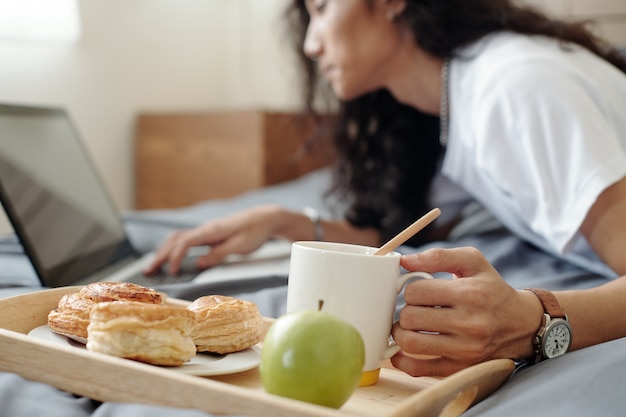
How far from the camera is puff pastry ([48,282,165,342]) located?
1.90 feet

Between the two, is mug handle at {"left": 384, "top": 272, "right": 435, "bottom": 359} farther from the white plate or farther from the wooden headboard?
the wooden headboard

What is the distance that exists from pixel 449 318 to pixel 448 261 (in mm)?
53

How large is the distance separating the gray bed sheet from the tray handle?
11 mm

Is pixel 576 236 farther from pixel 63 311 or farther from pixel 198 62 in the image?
pixel 198 62

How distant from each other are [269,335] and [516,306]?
284 millimetres

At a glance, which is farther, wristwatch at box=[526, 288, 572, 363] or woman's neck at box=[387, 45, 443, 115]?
woman's neck at box=[387, 45, 443, 115]

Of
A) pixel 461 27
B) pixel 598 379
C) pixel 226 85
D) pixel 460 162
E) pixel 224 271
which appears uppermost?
pixel 461 27

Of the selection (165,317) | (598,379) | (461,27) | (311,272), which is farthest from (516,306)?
(461,27)

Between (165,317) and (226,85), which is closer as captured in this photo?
(165,317)

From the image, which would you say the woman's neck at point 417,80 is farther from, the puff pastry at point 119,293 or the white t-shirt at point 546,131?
the puff pastry at point 119,293

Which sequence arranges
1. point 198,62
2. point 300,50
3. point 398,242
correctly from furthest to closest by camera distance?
point 198,62, point 300,50, point 398,242

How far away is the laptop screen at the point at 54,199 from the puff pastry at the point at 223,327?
0.42m

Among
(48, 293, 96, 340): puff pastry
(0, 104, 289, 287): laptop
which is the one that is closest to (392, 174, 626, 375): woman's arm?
(48, 293, 96, 340): puff pastry

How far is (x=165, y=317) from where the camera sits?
0.52m
